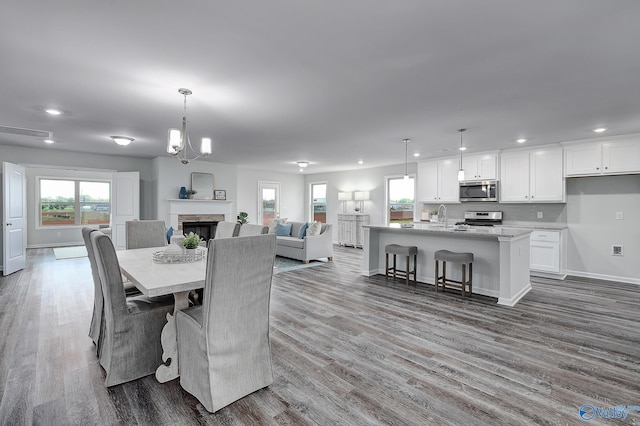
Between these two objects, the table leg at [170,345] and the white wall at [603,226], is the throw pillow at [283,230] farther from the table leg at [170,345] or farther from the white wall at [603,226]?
the white wall at [603,226]

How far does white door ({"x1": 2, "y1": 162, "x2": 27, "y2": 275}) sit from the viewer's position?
5258mm

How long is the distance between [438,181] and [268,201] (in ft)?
18.0

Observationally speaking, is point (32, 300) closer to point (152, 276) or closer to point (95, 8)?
point (152, 276)

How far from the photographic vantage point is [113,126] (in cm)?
450

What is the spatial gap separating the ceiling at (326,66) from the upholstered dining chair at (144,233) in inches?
54.0

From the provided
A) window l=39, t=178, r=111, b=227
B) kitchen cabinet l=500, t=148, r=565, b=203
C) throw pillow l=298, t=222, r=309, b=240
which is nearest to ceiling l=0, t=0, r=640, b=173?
kitchen cabinet l=500, t=148, r=565, b=203

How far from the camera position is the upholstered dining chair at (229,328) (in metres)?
1.80

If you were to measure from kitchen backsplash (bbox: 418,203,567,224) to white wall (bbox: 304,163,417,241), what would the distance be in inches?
68.8

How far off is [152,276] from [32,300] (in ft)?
10.3

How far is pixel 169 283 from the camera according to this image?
6.48ft

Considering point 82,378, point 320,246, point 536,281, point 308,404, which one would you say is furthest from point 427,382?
point 320,246

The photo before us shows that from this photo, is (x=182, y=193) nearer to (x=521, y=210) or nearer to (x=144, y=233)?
(x=144, y=233)

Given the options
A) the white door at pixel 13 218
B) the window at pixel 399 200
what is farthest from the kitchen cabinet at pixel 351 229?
the white door at pixel 13 218

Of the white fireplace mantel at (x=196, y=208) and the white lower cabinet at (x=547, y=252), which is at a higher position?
the white fireplace mantel at (x=196, y=208)
